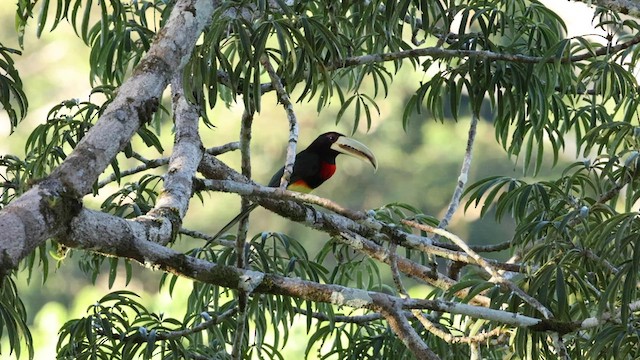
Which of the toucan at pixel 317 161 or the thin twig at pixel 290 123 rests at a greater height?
the toucan at pixel 317 161

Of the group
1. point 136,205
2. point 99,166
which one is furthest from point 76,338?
point 99,166

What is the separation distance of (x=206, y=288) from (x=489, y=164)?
6705 mm

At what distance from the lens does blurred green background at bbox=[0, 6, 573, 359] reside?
30.5 feet

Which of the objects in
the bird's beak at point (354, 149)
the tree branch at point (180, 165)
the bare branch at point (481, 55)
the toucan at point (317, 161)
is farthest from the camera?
the toucan at point (317, 161)

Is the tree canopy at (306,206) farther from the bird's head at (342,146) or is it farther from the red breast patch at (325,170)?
the red breast patch at (325,170)

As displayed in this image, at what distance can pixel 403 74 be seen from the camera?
9.52 meters

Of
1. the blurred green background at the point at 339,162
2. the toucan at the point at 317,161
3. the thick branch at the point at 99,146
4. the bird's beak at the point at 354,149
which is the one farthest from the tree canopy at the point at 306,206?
the blurred green background at the point at 339,162

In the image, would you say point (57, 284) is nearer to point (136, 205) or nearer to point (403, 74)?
point (403, 74)

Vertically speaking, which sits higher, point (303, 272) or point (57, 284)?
point (57, 284)

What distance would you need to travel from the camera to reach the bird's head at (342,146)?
3.84 m

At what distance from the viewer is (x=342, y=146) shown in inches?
161

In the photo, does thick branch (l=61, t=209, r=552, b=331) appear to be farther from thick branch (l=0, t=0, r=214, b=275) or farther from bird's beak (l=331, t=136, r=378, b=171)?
bird's beak (l=331, t=136, r=378, b=171)

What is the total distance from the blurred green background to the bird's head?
15.3 feet

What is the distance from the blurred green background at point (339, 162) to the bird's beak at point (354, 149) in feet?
15.8
